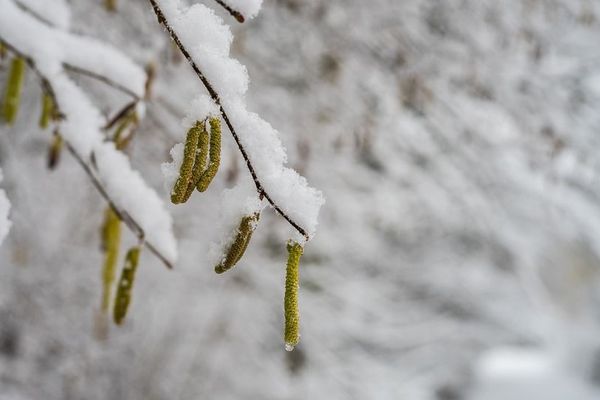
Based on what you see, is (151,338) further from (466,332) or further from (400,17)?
(466,332)

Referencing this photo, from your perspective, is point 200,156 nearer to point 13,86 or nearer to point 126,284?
point 126,284

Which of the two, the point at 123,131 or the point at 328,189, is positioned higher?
the point at 328,189

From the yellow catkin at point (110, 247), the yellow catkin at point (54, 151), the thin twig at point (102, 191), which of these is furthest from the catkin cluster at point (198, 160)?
the yellow catkin at point (54, 151)


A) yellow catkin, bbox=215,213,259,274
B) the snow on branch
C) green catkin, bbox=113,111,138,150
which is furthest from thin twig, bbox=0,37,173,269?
yellow catkin, bbox=215,213,259,274

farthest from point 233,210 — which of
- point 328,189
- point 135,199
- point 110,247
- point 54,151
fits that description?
point 328,189

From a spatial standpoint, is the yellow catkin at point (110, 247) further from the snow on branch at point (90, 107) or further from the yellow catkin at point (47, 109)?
the yellow catkin at point (47, 109)

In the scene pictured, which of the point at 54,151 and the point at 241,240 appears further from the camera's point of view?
the point at 54,151
